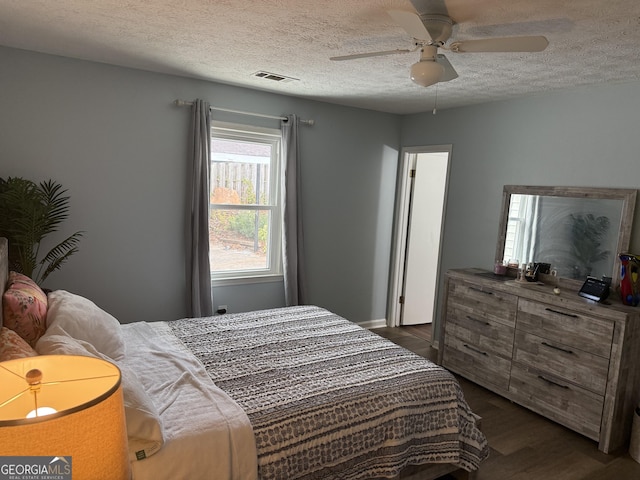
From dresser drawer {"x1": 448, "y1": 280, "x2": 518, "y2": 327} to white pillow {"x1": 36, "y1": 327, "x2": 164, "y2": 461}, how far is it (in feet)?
8.93

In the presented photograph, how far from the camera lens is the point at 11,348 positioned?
153 centimetres

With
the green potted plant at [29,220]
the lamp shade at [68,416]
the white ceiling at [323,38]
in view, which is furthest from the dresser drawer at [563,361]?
the green potted plant at [29,220]

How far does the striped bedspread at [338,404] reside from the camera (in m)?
1.92

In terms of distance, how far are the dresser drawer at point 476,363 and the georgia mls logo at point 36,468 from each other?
335 cm

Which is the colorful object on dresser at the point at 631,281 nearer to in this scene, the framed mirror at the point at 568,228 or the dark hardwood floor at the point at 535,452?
the framed mirror at the point at 568,228

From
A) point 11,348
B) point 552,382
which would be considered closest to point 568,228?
point 552,382

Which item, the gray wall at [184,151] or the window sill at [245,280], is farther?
the window sill at [245,280]

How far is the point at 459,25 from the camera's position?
2.20m

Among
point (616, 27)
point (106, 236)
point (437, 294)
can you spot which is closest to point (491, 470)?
point (437, 294)

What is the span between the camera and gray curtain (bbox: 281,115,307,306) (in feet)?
13.9

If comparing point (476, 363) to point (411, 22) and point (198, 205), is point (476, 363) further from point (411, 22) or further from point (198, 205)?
point (411, 22)

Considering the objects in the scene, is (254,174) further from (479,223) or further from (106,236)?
(479,223)

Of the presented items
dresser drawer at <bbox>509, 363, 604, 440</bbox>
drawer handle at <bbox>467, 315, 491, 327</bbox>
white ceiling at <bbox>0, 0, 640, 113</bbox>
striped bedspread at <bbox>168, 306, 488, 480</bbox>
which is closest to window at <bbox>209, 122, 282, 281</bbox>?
white ceiling at <bbox>0, 0, 640, 113</bbox>

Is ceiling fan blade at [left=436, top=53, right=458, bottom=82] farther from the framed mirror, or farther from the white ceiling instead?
the framed mirror
